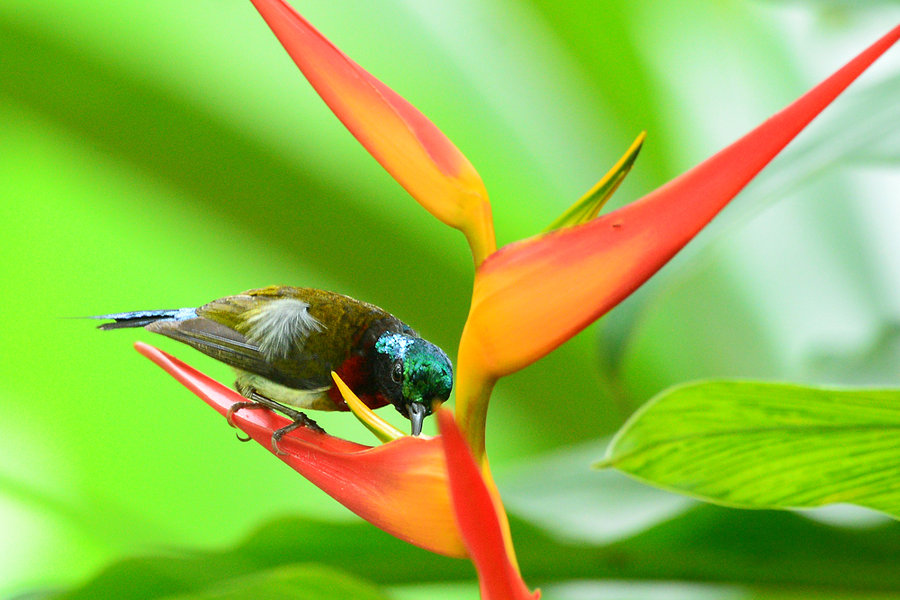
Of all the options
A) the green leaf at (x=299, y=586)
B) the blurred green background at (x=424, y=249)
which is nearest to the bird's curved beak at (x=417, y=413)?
the green leaf at (x=299, y=586)

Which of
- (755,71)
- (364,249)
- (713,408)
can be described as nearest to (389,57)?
(364,249)

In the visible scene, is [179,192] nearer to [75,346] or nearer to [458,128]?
[75,346]

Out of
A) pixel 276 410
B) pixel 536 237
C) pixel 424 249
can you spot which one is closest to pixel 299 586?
pixel 276 410

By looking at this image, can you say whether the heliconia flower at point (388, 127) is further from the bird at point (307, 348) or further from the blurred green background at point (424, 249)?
the blurred green background at point (424, 249)

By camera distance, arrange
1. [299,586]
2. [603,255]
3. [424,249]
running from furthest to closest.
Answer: [424,249] → [299,586] → [603,255]

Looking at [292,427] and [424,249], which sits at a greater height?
[424,249]

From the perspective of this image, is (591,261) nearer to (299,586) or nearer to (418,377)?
(418,377)

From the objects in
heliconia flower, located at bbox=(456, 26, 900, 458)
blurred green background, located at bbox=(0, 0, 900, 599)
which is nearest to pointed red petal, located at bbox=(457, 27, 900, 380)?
heliconia flower, located at bbox=(456, 26, 900, 458)
